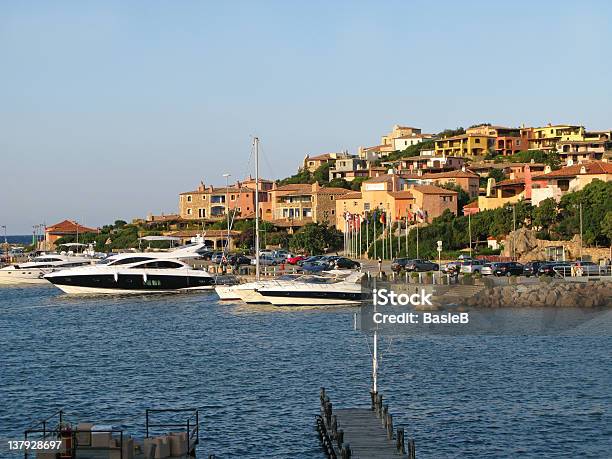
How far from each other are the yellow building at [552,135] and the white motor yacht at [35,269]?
90354 mm

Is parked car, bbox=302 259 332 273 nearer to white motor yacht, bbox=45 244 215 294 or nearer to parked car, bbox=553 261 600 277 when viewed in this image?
white motor yacht, bbox=45 244 215 294

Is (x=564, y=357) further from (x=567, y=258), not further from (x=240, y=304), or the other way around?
Answer: (x=567, y=258)

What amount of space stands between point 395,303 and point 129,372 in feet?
57.3

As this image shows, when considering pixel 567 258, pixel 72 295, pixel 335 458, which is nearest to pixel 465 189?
pixel 567 258

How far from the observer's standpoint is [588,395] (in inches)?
1603

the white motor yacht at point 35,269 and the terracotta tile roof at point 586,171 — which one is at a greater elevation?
the terracotta tile roof at point 586,171

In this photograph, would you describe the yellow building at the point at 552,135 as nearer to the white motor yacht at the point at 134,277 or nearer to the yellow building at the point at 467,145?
the yellow building at the point at 467,145

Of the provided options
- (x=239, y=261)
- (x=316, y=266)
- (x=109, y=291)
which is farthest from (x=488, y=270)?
(x=239, y=261)

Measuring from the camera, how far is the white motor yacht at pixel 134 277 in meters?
87.7

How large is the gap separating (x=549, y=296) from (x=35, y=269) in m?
61.9

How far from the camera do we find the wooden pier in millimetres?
30000

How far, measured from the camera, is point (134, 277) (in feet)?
287

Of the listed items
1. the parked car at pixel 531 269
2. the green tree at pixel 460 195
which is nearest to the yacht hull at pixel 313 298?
the parked car at pixel 531 269

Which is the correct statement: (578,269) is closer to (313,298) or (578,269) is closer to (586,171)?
(313,298)
